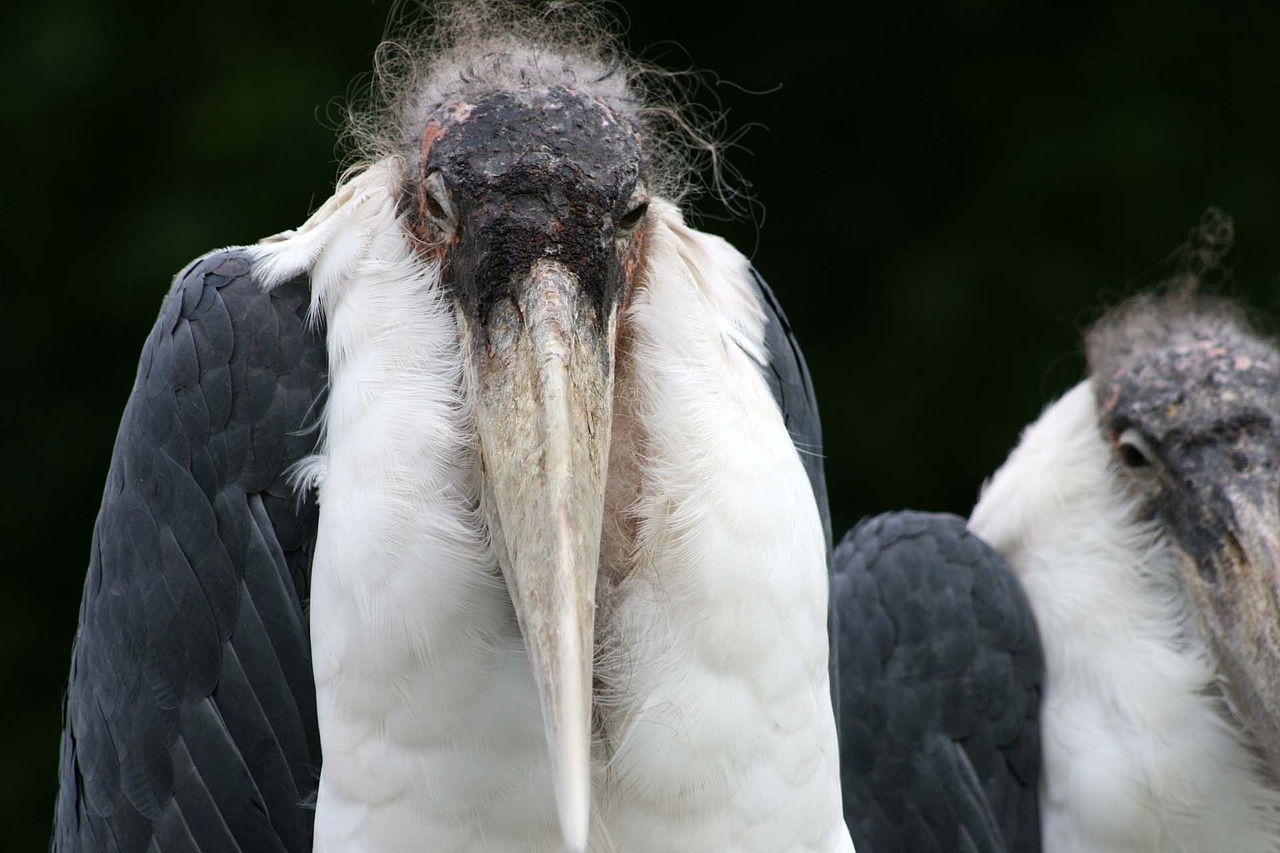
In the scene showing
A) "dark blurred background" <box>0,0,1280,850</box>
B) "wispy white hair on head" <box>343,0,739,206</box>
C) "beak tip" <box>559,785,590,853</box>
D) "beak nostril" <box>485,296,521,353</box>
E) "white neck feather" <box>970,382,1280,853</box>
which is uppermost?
"dark blurred background" <box>0,0,1280,850</box>

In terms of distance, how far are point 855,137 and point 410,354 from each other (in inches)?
150

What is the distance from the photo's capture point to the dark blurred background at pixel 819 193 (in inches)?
191

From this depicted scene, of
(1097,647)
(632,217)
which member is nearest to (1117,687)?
(1097,647)

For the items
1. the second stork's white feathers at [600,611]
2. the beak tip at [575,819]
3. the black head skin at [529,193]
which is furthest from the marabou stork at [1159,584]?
the beak tip at [575,819]

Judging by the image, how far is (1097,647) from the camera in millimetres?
2967

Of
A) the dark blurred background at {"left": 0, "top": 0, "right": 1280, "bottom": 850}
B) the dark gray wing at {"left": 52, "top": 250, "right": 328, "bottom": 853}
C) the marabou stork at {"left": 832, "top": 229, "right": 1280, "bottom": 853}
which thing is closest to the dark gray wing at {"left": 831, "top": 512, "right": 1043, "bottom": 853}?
the marabou stork at {"left": 832, "top": 229, "right": 1280, "bottom": 853}

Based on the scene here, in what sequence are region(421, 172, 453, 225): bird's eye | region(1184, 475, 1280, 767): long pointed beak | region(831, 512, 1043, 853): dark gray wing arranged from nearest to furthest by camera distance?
region(421, 172, 453, 225): bird's eye → region(1184, 475, 1280, 767): long pointed beak → region(831, 512, 1043, 853): dark gray wing

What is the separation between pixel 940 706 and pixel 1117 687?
1.09 feet

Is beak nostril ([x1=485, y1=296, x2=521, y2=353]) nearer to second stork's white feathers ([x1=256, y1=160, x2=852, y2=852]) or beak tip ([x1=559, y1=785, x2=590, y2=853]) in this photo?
second stork's white feathers ([x1=256, y1=160, x2=852, y2=852])

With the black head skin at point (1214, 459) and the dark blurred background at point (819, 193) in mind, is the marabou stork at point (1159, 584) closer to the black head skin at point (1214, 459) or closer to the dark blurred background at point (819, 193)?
the black head skin at point (1214, 459)

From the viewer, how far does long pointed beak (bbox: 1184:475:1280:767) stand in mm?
2781

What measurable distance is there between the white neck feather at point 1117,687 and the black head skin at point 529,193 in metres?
1.49

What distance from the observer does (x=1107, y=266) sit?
519 centimetres

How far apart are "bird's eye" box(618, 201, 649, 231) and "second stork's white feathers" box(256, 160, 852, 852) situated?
9 centimetres
